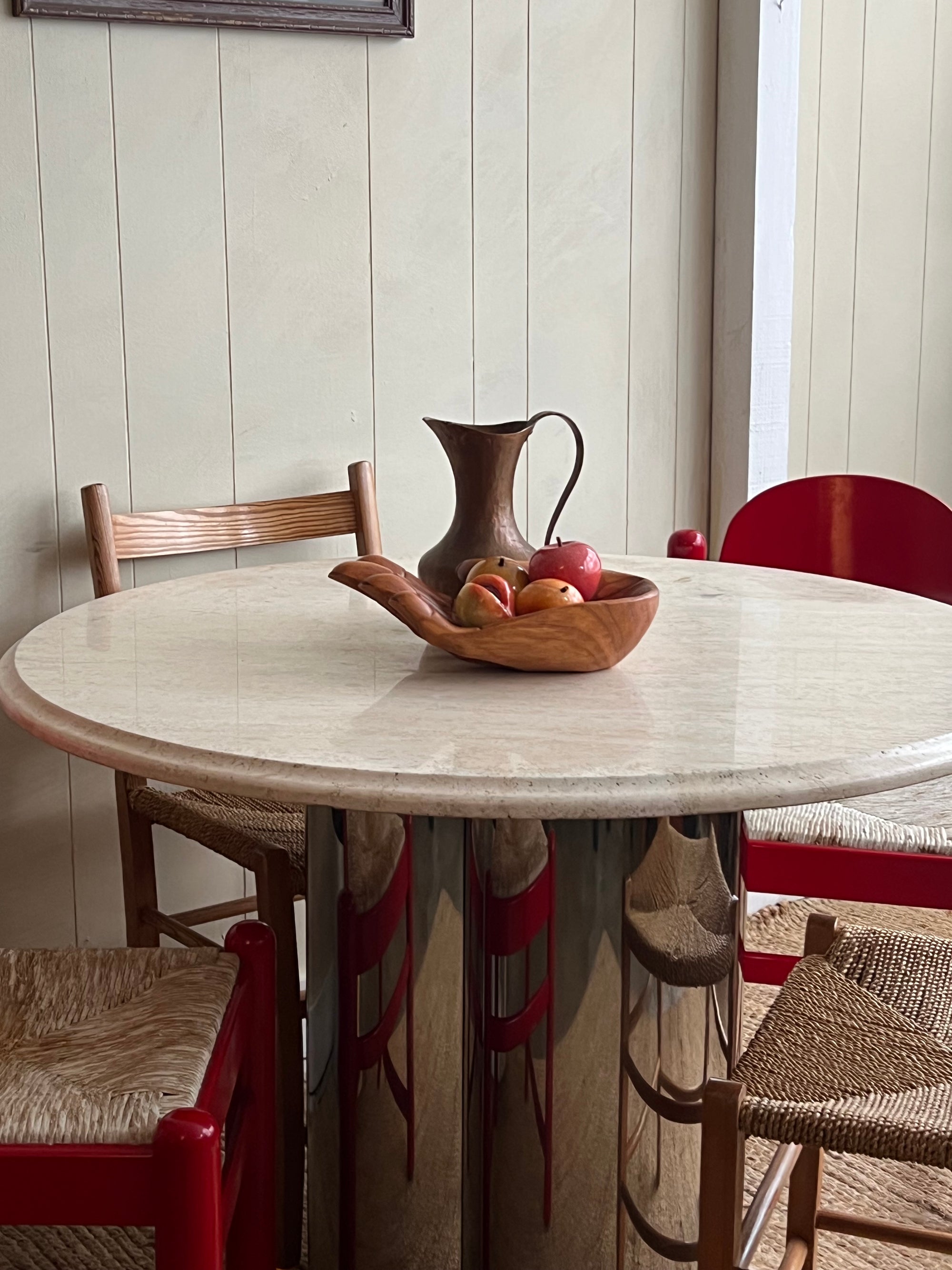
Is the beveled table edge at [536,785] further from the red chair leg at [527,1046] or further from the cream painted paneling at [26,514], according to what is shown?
the cream painted paneling at [26,514]


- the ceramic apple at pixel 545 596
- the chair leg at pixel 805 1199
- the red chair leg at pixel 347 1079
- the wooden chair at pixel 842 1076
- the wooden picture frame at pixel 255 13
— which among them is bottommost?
the chair leg at pixel 805 1199

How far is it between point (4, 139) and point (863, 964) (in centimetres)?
158

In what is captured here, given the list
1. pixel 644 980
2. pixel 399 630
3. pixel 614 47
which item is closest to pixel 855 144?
pixel 614 47

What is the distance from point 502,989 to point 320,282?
133 cm

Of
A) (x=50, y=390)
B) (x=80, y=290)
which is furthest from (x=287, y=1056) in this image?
(x=80, y=290)

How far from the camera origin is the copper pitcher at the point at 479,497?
148cm

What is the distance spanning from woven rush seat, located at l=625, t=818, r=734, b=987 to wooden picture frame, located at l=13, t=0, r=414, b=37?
146 centimetres

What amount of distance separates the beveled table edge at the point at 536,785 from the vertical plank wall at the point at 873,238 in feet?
7.06

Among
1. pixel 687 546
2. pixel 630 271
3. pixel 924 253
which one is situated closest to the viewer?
pixel 687 546

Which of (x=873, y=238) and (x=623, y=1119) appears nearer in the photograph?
(x=623, y=1119)

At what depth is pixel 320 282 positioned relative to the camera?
7.24 feet

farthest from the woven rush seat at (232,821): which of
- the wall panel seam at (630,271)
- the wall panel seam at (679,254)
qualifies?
the wall panel seam at (679,254)

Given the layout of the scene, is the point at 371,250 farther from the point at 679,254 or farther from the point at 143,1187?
the point at 143,1187

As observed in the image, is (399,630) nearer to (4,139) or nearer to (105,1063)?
(105,1063)
